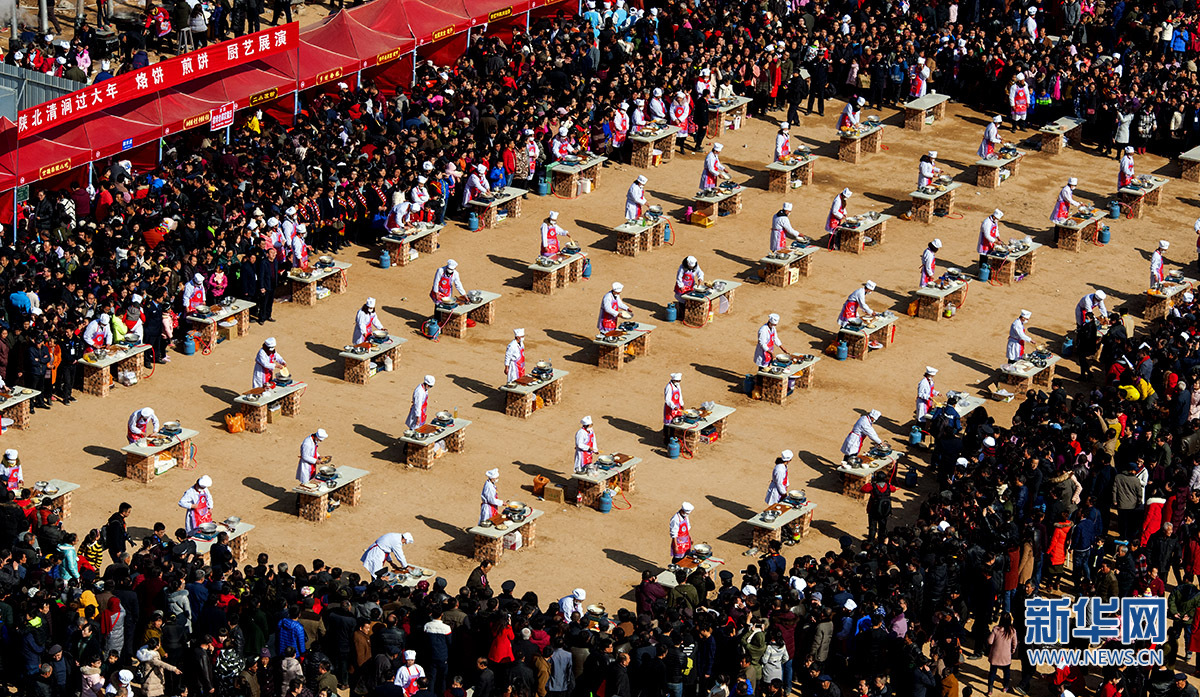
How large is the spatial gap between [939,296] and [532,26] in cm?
1708

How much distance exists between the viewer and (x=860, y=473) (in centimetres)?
4128

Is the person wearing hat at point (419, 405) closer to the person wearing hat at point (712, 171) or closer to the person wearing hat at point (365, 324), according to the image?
the person wearing hat at point (365, 324)

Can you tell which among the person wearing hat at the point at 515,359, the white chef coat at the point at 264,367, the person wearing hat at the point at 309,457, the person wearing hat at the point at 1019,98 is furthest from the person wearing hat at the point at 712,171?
the person wearing hat at the point at 309,457

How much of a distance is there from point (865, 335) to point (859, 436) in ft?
19.4

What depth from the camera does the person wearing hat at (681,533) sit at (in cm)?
3853

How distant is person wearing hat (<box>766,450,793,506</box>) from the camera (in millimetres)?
39906

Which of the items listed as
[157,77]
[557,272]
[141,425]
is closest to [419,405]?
[141,425]

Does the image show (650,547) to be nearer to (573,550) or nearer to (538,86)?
(573,550)

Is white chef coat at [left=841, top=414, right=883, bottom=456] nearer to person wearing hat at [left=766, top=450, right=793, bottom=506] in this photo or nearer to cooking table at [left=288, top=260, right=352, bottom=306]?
person wearing hat at [left=766, top=450, right=793, bottom=506]

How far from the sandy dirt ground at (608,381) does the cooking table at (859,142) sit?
20.8 inches

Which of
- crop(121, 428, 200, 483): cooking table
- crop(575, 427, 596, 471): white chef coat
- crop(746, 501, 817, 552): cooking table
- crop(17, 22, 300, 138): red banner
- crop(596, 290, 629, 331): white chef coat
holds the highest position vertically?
crop(17, 22, 300, 138): red banner

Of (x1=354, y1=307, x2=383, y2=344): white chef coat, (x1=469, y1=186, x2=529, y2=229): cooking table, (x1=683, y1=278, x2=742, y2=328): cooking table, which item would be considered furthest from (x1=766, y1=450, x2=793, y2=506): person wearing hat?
(x1=469, y1=186, x2=529, y2=229): cooking table

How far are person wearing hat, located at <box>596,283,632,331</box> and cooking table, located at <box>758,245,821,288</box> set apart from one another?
535cm

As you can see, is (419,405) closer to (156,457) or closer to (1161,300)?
(156,457)
